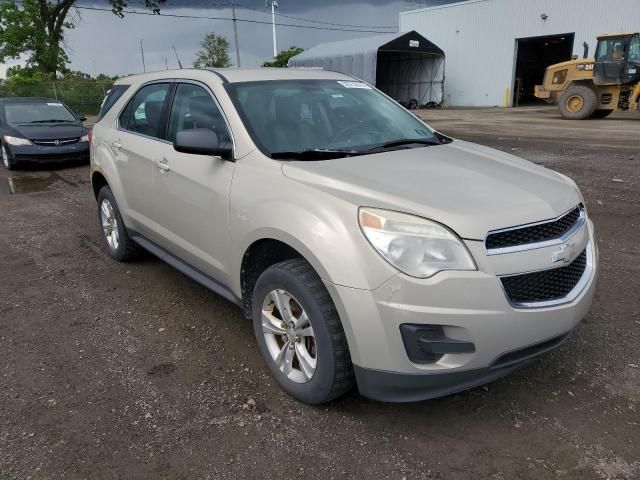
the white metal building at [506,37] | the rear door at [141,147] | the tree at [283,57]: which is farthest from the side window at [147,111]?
the tree at [283,57]

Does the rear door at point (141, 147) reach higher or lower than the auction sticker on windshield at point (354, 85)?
lower

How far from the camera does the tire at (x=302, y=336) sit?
262 centimetres

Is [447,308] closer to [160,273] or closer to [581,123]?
[160,273]

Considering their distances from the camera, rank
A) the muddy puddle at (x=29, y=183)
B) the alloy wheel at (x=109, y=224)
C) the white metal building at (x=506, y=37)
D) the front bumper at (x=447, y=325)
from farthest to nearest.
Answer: the white metal building at (x=506, y=37) < the muddy puddle at (x=29, y=183) < the alloy wheel at (x=109, y=224) < the front bumper at (x=447, y=325)

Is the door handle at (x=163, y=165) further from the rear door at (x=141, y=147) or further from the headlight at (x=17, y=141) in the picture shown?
the headlight at (x=17, y=141)

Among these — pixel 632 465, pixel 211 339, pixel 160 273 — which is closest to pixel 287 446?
pixel 211 339

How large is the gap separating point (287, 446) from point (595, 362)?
78.1 inches

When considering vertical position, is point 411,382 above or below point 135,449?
above

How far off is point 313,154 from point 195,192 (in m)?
0.89

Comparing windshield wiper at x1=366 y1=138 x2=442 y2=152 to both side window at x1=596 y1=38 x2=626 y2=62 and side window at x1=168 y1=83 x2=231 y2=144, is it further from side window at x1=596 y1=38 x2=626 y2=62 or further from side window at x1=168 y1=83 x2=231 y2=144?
side window at x1=596 y1=38 x2=626 y2=62

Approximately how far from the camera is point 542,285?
2537 millimetres

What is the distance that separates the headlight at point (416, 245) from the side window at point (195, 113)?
1373 millimetres

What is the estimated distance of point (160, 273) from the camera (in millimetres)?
5051

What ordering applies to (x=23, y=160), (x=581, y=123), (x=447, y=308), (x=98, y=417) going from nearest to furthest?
1. (x=447, y=308)
2. (x=98, y=417)
3. (x=23, y=160)
4. (x=581, y=123)
